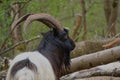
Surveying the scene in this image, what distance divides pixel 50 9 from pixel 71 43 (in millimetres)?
8462

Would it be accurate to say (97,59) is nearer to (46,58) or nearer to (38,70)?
(46,58)

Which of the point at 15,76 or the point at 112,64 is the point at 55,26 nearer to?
→ the point at 15,76

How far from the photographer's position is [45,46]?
718 cm

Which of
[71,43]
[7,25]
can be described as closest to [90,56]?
[71,43]

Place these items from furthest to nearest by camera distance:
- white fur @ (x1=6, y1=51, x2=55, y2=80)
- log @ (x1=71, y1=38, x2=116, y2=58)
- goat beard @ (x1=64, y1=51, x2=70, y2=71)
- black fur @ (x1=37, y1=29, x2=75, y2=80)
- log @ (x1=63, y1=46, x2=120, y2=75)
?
log @ (x1=71, y1=38, x2=116, y2=58)
log @ (x1=63, y1=46, x2=120, y2=75)
goat beard @ (x1=64, y1=51, x2=70, y2=71)
black fur @ (x1=37, y1=29, x2=75, y2=80)
white fur @ (x1=6, y1=51, x2=55, y2=80)

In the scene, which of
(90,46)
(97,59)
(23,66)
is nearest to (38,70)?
(23,66)

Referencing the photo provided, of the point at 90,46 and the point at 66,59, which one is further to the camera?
the point at 90,46

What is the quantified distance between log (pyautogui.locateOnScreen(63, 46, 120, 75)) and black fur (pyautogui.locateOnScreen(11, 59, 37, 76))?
3.12 meters

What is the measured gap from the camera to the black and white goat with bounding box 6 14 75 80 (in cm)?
612

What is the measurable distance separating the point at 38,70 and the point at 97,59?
122 inches

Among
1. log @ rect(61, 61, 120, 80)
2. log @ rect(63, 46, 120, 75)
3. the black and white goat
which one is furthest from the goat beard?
log @ rect(63, 46, 120, 75)

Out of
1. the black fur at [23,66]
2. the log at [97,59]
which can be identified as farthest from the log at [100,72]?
the black fur at [23,66]

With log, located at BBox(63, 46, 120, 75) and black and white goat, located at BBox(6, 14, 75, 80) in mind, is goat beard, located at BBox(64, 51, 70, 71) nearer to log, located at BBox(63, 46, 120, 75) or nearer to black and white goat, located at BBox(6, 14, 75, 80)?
black and white goat, located at BBox(6, 14, 75, 80)

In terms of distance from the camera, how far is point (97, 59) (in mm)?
9094
